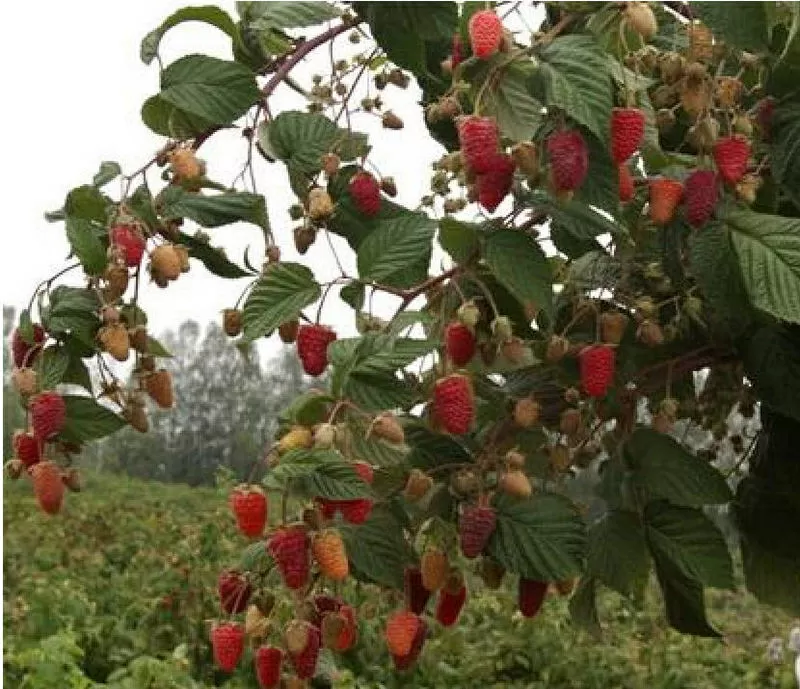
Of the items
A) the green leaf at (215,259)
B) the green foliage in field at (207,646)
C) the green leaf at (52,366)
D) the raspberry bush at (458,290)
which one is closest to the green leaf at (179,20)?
the raspberry bush at (458,290)

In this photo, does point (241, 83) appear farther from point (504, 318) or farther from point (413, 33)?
point (504, 318)

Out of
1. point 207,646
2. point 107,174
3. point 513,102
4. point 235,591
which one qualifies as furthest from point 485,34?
point 207,646

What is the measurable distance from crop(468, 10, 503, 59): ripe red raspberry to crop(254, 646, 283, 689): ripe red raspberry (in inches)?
20.2

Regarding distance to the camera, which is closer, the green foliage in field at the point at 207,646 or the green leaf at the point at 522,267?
A: the green leaf at the point at 522,267

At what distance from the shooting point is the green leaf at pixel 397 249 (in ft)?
4.08

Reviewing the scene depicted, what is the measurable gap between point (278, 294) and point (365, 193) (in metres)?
0.18

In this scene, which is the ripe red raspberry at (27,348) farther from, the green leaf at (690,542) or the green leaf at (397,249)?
the green leaf at (690,542)

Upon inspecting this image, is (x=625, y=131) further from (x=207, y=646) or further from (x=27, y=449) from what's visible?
(x=207, y=646)

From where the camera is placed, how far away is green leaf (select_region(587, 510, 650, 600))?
1.44 meters

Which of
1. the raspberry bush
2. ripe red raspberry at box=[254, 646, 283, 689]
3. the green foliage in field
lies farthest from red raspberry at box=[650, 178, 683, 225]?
the green foliage in field

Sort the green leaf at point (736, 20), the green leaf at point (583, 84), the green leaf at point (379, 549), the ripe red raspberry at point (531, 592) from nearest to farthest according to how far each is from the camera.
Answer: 1. the green leaf at point (583, 84)
2. the green leaf at point (736, 20)
3. the green leaf at point (379, 549)
4. the ripe red raspberry at point (531, 592)

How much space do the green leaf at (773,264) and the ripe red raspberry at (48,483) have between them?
0.59 m

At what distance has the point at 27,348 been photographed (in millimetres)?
1264

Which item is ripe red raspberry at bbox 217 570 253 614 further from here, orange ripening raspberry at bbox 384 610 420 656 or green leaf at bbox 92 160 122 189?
green leaf at bbox 92 160 122 189
